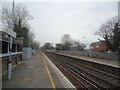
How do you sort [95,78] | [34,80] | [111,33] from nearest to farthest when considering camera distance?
1. [34,80]
2. [95,78]
3. [111,33]

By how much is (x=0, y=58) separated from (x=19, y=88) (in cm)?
344

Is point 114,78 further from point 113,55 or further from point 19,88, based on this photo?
point 113,55

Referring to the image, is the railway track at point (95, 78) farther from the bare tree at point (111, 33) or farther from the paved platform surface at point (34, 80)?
the bare tree at point (111, 33)

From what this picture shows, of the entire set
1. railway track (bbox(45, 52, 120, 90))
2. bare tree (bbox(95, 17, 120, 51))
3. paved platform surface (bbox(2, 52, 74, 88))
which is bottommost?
railway track (bbox(45, 52, 120, 90))

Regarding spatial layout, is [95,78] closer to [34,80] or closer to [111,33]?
[34,80]

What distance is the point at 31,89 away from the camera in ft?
22.4

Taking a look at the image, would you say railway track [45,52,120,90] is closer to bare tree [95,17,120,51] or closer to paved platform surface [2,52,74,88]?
paved platform surface [2,52,74,88]

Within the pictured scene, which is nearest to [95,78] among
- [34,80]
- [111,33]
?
[34,80]

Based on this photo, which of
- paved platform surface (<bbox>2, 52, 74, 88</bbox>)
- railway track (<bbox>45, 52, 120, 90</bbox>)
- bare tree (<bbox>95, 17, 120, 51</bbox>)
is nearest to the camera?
paved platform surface (<bbox>2, 52, 74, 88</bbox>)

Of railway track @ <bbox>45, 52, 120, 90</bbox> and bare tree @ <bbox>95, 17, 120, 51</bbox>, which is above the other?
bare tree @ <bbox>95, 17, 120, 51</bbox>

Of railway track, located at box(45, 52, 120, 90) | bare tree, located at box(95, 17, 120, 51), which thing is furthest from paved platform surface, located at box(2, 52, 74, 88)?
bare tree, located at box(95, 17, 120, 51)

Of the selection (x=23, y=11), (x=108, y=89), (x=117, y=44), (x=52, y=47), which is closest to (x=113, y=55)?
(x=117, y=44)

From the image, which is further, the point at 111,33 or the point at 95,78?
the point at 111,33

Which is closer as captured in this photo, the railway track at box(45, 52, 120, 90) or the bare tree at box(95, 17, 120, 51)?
the railway track at box(45, 52, 120, 90)
